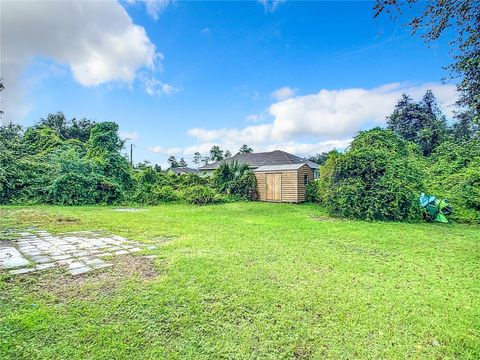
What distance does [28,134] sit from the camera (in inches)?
559

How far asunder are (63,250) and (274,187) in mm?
12056

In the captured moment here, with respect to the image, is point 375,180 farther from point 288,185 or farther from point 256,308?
point 256,308

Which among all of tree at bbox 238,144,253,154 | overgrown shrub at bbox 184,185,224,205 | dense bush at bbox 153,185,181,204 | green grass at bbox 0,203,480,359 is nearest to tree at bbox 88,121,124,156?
dense bush at bbox 153,185,181,204

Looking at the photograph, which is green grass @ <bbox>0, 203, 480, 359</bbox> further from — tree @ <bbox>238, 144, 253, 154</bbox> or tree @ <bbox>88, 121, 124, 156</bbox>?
tree @ <bbox>238, 144, 253, 154</bbox>

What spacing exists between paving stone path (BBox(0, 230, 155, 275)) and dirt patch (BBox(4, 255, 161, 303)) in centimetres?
19

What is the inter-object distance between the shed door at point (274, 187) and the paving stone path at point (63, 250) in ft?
35.3

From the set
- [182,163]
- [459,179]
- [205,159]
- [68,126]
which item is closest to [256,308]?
[459,179]

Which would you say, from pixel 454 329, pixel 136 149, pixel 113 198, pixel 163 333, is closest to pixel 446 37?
pixel 454 329

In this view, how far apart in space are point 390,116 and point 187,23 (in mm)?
22029

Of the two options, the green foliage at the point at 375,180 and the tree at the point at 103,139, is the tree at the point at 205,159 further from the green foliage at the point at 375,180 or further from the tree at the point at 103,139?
the green foliage at the point at 375,180

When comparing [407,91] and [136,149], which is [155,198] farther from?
[407,91]

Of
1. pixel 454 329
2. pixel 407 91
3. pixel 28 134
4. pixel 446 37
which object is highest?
pixel 407 91

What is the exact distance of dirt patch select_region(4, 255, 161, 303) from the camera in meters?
2.48

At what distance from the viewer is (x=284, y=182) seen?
563 inches
